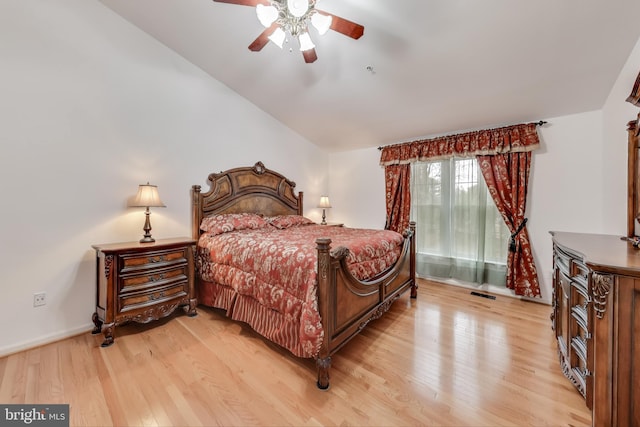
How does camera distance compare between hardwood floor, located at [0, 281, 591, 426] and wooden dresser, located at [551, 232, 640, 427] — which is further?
hardwood floor, located at [0, 281, 591, 426]

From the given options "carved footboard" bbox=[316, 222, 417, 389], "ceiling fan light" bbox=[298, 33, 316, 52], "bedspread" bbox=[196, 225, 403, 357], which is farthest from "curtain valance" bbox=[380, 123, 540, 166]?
"ceiling fan light" bbox=[298, 33, 316, 52]

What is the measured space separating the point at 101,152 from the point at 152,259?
118 cm

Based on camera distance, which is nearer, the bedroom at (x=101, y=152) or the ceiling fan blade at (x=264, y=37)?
the ceiling fan blade at (x=264, y=37)

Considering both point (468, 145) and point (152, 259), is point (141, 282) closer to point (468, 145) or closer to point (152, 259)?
point (152, 259)

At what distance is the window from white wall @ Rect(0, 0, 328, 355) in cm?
333

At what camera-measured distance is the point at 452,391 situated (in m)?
1.63

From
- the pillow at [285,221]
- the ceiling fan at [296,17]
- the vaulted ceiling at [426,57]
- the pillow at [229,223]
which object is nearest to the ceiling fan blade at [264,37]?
the ceiling fan at [296,17]

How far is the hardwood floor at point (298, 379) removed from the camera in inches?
56.8

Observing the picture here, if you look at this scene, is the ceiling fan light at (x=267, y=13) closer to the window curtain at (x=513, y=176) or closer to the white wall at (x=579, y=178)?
the window curtain at (x=513, y=176)

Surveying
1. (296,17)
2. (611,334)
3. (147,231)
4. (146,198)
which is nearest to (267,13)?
(296,17)

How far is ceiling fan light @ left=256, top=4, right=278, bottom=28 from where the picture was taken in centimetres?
174

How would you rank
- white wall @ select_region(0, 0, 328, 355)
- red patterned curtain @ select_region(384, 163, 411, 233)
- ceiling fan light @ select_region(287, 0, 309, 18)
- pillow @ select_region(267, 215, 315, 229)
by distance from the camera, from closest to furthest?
ceiling fan light @ select_region(287, 0, 309, 18) < white wall @ select_region(0, 0, 328, 355) < pillow @ select_region(267, 215, 315, 229) < red patterned curtain @ select_region(384, 163, 411, 233)

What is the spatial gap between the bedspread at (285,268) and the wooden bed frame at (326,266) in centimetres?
9

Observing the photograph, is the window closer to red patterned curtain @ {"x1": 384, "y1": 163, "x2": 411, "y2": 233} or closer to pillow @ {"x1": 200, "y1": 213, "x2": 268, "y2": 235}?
red patterned curtain @ {"x1": 384, "y1": 163, "x2": 411, "y2": 233}
